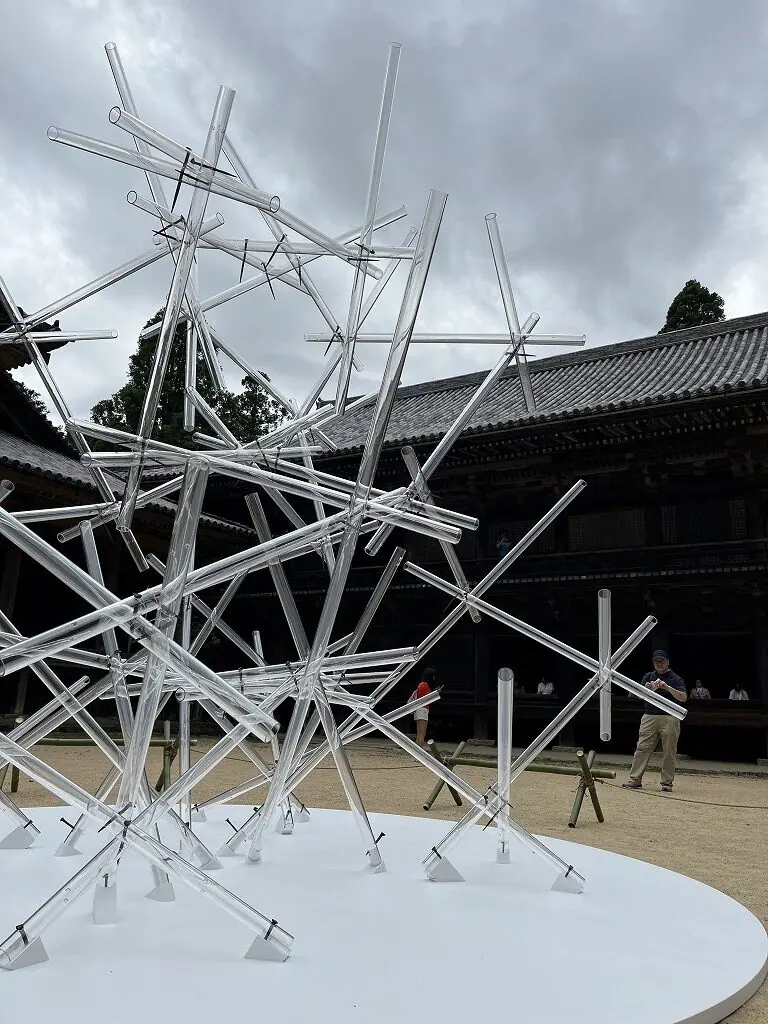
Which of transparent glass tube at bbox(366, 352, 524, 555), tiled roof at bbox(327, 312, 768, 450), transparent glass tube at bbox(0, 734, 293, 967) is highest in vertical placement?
tiled roof at bbox(327, 312, 768, 450)

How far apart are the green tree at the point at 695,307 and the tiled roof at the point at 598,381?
10.1 meters

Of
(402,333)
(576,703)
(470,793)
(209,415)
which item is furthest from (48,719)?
(402,333)

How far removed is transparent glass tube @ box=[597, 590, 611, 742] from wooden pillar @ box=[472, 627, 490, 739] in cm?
1121

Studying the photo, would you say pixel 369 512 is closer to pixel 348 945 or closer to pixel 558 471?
pixel 348 945

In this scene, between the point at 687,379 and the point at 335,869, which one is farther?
the point at 687,379

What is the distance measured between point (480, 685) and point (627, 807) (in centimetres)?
690

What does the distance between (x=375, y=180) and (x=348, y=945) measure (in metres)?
3.39

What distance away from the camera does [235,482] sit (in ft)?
58.8

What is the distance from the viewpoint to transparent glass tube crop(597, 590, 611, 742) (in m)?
4.30

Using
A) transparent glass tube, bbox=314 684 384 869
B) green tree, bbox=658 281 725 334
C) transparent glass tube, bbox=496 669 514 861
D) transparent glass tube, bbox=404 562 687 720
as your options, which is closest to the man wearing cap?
transparent glass tube, bbox=404 562 687 720

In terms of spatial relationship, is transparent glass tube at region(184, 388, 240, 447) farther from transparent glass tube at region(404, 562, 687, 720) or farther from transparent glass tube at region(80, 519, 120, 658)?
transparent glass tube at region(404, 562, 687, 720)

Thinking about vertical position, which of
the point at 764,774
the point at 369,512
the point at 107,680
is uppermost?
the point at 369,512

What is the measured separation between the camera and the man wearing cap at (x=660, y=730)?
9.11 metres

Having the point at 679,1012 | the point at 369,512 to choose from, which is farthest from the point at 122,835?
the point at 679,1012
